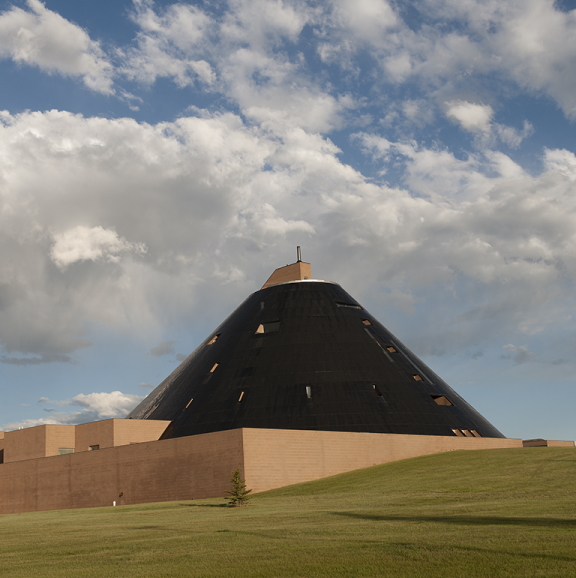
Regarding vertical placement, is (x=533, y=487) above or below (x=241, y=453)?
below

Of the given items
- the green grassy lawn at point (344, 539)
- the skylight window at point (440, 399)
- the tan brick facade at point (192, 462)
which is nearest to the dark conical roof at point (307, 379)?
the skylight window at point (440, 399)

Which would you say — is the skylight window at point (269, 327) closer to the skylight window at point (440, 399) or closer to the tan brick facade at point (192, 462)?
the tan brick facade at point (192, 462)

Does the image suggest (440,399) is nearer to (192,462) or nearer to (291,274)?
(291,274)

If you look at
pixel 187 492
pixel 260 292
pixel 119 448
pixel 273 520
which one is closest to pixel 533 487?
pixel 273 520

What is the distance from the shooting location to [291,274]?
64188 mm

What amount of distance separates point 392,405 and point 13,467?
94.9ft

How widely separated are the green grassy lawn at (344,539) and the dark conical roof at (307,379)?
47.5ft

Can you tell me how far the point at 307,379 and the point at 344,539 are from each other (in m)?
33.6

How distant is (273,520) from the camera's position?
70.2ft

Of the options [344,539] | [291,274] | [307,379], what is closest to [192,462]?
[307,379]

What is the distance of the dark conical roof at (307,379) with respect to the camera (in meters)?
45.6

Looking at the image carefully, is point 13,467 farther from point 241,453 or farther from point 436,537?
point 436,537

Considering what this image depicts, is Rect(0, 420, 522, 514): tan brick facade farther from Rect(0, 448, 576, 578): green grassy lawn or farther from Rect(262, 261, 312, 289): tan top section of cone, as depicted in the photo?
Rect(262, 261, 312, 289): tan top section of cone

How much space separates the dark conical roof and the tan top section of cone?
206 centimetres
